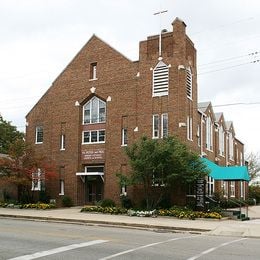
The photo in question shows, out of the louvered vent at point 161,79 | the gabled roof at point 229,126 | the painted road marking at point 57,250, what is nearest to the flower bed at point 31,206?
the louvered vent at point 161,79

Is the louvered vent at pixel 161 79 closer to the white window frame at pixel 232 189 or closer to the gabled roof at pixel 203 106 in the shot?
the gabled roof at pixel 203 106

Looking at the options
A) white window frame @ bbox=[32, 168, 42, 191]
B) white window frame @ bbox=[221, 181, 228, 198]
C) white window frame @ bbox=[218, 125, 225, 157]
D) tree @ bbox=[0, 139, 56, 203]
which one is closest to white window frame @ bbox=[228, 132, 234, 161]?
white window frame @ bbox=[218, 125, 225, 157]

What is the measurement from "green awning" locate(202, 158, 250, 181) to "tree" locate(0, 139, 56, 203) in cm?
1268

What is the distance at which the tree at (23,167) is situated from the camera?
111 feet

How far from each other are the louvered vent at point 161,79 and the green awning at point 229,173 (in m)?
6.03

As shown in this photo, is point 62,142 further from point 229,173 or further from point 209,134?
point 229,173

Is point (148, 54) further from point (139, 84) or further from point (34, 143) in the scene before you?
point (34, 143)

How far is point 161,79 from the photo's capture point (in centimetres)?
3312

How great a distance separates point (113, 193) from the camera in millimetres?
34281

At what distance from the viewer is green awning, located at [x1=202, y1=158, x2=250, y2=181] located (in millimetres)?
29938

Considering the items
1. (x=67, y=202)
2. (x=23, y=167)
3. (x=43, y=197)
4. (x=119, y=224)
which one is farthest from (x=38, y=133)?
(x=119, y=224)

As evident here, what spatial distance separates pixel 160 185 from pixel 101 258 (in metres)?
19.1

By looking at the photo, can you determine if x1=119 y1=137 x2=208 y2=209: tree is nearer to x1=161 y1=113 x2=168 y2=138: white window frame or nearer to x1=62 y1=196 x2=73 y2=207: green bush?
x1=161 y1=113 x2=168 y2=138: white window frame

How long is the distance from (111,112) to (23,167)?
804 cm
